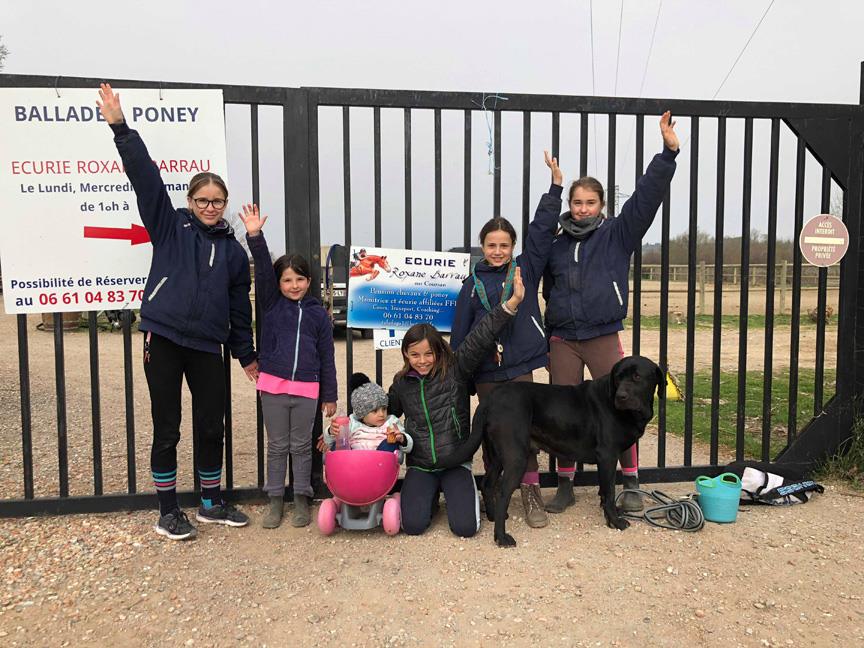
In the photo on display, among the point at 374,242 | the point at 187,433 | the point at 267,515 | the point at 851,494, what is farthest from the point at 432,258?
the point at 187,433

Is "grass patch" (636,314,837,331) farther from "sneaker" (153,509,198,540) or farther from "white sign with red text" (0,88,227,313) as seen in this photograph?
"sneaker" (153,509,198,540)

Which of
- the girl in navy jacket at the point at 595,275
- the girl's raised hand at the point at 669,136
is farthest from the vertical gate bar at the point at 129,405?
the girl's raised hand at the point at 669,136

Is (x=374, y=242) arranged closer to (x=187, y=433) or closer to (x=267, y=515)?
(x=267, y=515)

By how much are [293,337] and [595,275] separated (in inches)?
77.6

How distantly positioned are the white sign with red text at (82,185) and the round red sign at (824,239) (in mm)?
4157

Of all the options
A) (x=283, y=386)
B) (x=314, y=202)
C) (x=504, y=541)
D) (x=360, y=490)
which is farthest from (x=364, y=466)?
(x=314, y=202)

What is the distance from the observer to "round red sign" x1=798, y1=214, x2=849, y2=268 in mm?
4750

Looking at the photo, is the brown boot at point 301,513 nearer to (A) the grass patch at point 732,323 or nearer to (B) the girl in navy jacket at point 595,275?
(B) the girl in navy jacket at point 595,275

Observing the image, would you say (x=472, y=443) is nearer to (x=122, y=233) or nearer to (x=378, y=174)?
(x=378, y=174)

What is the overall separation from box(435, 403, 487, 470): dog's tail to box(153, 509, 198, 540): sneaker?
62.7 inches

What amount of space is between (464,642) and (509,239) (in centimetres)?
241

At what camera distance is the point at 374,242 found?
174 inches

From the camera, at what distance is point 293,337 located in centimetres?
407

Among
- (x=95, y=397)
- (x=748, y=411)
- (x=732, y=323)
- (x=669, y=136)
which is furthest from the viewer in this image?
(x=732, y=323)
